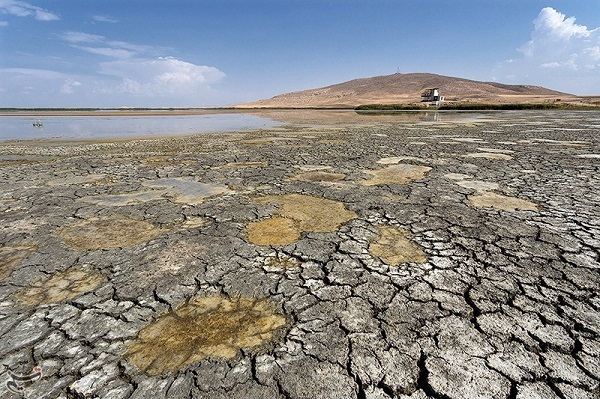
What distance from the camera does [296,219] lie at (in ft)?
17.8

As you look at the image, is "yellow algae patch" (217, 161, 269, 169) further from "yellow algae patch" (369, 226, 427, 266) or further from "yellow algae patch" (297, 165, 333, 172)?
"yellow algae patch" (369, 226, 427, 266)

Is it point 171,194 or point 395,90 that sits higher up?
point 395,90

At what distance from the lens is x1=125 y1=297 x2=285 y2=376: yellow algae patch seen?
98.7 inches

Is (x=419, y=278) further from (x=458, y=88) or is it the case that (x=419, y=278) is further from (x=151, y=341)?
(x=458, y=88)

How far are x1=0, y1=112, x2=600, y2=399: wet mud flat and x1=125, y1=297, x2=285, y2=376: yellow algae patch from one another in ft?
0.05

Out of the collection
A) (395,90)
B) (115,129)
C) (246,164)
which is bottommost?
(115,129)

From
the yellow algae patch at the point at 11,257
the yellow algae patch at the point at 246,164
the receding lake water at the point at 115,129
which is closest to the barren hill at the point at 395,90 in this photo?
the receding lake water at the point at 115,129

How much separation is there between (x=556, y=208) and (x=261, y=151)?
10.2m

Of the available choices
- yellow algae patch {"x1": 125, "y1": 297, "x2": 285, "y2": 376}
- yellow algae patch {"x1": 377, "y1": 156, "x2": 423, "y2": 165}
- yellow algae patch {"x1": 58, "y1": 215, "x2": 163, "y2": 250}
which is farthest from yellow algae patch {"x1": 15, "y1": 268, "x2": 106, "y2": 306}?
yellow algae patch {"x1": 377, "y1": 156, "x2": 423, "y2": 165}

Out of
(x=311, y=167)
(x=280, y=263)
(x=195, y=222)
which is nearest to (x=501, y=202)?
(x=280, y=263)

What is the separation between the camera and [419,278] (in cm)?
352

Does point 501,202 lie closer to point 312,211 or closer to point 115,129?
point 312,211

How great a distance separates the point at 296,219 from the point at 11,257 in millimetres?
3963

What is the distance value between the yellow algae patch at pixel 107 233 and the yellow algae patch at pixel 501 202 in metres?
5.70
